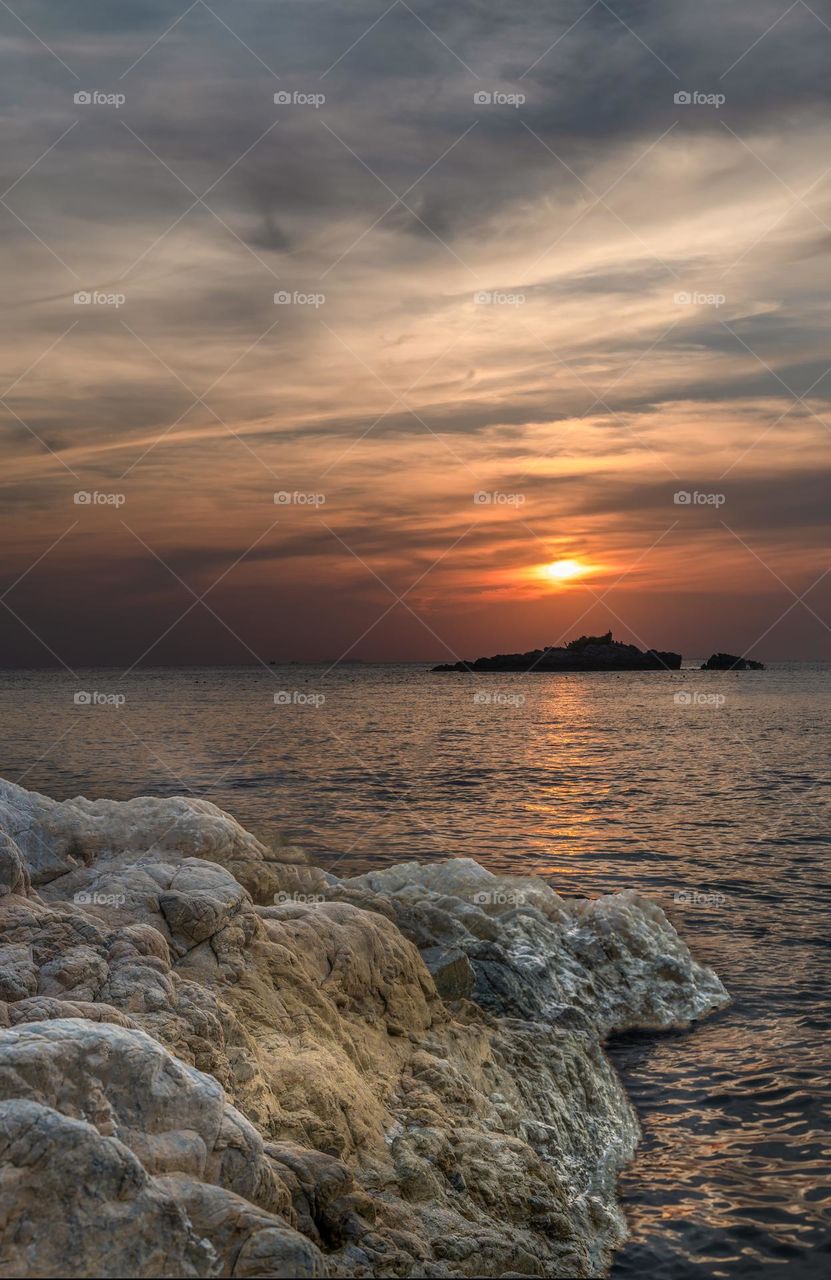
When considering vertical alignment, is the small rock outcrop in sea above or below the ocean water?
above

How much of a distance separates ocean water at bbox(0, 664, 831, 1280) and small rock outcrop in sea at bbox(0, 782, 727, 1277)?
2.59 ft

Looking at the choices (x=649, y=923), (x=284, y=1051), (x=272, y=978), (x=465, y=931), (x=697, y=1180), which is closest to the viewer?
(x=284, y=1051)

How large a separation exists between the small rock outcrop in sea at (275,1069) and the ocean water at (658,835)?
0.79m

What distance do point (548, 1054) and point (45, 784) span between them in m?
30.1

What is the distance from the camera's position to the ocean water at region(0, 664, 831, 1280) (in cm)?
1023

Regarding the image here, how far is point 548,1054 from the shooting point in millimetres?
11742

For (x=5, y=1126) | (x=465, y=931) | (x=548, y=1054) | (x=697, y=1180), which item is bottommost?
(x=697, y=1180)

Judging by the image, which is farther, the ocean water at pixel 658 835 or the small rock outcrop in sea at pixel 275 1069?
the ocean water at pixel 658 835

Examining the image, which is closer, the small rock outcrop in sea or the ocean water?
the small rock outcrop in sea

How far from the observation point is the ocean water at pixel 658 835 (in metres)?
10.2

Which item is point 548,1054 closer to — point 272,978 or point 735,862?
point 272,978

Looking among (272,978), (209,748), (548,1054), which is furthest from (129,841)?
(209,748)

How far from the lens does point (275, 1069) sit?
8.08 meters

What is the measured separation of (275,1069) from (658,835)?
77.2 ft
